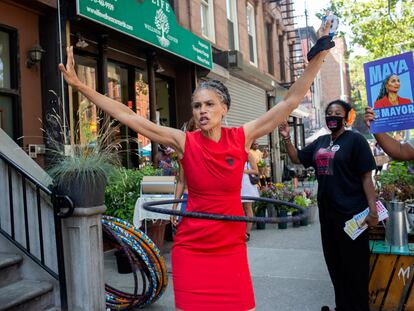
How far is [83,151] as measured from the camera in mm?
4648

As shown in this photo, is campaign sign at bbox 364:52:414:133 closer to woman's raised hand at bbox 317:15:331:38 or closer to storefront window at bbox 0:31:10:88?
woman's raised hand at bbox 317:15:331:38

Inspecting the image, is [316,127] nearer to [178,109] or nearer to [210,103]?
[178,109]

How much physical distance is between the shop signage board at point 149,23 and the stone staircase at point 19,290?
4.35m

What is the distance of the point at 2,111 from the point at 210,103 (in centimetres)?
524

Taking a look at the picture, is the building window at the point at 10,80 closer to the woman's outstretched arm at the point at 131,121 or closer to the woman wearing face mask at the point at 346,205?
the woman's outstretched arm at the point at 131,121

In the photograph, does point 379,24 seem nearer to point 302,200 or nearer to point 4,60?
point 302,200

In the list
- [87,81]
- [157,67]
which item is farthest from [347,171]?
[157,67]

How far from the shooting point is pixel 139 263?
4691mm

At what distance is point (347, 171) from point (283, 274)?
2447 millimetres

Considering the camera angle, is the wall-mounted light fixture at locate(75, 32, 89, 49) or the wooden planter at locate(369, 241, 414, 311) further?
the wall-mounted light fixture at locate(75, 32, 89, 49)

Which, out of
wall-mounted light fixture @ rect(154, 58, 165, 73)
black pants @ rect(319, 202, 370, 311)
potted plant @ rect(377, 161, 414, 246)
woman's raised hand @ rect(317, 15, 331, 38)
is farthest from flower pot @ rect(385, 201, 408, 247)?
wall-mounted light fixture @ rect(154, 58, 165, 73)

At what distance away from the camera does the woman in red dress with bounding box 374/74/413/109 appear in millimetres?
4438

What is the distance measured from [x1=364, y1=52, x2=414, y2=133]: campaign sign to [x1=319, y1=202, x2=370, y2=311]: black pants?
3.24ft

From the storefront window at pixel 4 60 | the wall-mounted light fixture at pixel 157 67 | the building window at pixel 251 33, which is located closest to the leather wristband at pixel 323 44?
the storefront window at pixel 4 60
